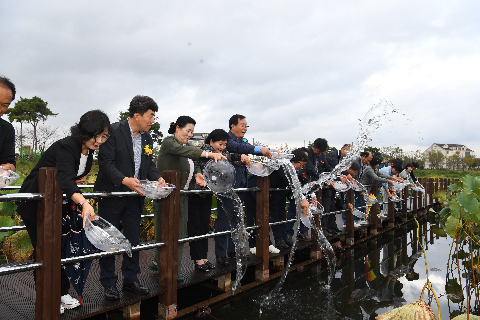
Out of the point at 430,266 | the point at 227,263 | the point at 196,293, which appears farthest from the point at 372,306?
the point at 430,266

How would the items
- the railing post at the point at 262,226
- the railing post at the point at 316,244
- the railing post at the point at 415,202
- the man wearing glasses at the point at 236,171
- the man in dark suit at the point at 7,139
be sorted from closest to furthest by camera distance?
the man in dark suit at the point at 7,139 → the man wearing glasses at the point at 236,171 → the railing post at the point at 262,226 → the railing post at the point at 316,244 → the railing post at the point at 415,202

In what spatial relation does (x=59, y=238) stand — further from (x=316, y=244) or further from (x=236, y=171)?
(x=316, y=244)

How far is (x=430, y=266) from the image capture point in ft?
18.7

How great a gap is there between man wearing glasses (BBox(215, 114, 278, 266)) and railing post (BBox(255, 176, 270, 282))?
247mm

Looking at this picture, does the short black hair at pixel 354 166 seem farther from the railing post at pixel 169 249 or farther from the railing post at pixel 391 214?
the railing post at pixel 169 249

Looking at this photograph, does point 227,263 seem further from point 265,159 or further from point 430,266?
point 430,266

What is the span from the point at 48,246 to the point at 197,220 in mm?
1618

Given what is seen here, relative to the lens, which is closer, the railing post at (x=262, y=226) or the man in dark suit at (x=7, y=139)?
the man in dark suit at (x=7, y=139)

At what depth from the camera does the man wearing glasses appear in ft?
12.6

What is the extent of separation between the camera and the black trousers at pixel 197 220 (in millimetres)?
3562

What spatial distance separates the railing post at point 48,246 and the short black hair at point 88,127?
296 mm

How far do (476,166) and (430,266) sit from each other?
51454mm

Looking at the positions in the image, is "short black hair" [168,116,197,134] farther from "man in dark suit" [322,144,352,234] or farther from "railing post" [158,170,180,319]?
"man in dark suit" [322,144,352,234]

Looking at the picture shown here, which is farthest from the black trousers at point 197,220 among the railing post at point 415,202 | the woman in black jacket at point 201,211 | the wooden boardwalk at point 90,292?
the railing post at point 415,202
